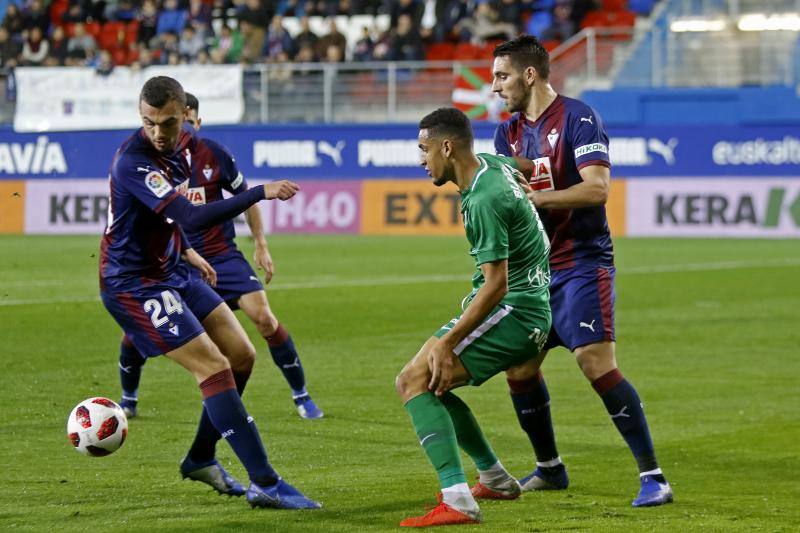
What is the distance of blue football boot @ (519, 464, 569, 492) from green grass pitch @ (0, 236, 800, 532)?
0.10 m

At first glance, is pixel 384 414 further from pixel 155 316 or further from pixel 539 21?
pixel 539 21

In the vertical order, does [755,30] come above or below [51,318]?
above

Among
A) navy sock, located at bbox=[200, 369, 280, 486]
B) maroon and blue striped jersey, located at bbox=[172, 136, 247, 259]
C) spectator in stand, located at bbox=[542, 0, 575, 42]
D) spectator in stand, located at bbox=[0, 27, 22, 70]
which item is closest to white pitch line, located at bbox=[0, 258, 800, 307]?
maroon and blue striped jersey, located at bbox=[172, 136, 247, 259]

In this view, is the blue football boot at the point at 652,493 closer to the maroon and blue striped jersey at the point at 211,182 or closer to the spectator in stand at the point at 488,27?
the maroon and blue striped jersey at the point at 211,182

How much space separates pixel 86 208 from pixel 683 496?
20.1m

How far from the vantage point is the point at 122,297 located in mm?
6434

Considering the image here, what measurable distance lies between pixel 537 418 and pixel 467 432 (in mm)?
618

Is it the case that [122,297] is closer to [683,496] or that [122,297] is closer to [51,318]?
[683,496]

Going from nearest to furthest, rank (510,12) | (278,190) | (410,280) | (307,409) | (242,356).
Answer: (278,190), (242,356), (307,409), (410,280), (510,12)

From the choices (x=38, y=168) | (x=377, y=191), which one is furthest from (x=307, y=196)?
(x=38, y=168)

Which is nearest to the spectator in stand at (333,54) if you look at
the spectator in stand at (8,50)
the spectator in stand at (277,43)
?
the spectator in stand at (277,43)

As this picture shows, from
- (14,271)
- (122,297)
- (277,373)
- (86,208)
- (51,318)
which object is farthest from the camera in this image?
(86,208)

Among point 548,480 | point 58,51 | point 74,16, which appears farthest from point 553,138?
point 74,16

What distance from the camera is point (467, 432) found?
20.8 ft
